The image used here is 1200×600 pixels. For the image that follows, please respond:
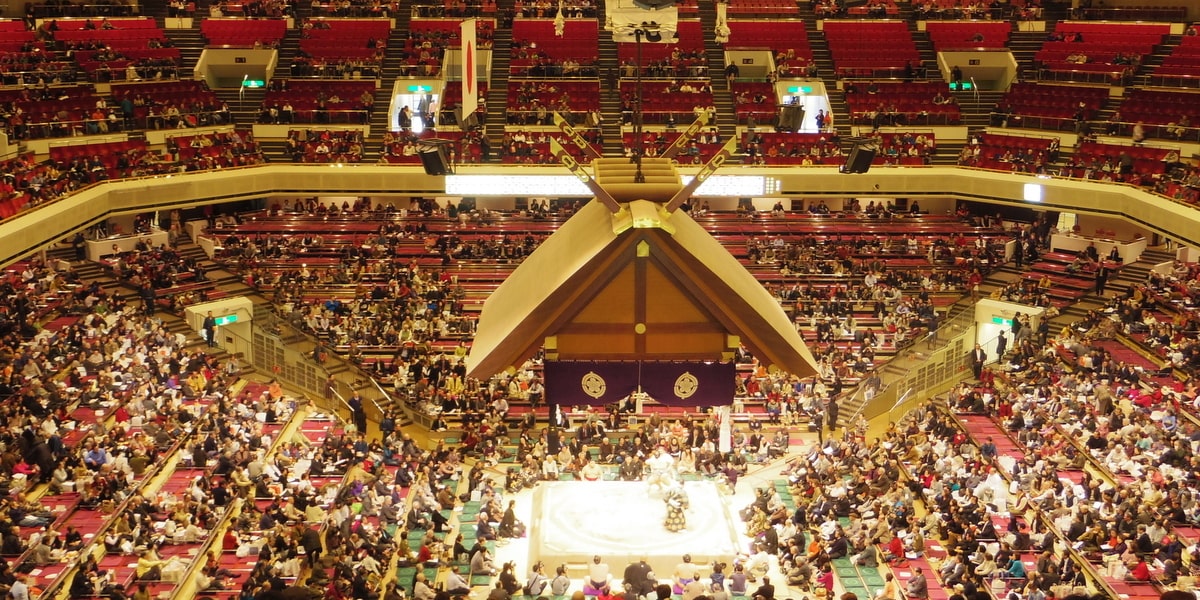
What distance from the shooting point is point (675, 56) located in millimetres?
32531

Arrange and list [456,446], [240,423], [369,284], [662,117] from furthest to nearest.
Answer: [662,117] < [369,284] < [456,446] < [240,423]

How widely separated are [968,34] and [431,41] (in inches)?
600

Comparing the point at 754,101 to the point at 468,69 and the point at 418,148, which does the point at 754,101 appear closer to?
the point at 418,148

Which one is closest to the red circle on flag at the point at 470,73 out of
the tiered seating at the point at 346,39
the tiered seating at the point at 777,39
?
the tiered seating at the point at 346,39

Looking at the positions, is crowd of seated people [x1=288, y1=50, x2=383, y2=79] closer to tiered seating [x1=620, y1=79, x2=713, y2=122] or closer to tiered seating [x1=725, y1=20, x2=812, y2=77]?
tiered seating [x1=620, y1=79, x2=713, y2=122]

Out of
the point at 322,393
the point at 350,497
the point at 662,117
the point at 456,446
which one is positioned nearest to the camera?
the point at 350,497

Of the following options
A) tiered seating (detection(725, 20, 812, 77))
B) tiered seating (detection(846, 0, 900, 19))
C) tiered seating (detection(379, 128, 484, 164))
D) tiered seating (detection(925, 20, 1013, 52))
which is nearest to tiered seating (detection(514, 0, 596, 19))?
tiered seating (detection(725, 20, 812, 77))

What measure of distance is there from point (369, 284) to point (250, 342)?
352 centimetres

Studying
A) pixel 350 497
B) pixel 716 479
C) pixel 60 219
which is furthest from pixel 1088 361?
pixel 60 219

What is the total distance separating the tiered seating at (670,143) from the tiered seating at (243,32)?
11.1 m

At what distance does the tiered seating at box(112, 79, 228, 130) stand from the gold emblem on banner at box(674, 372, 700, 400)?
2284cm

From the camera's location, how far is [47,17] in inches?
1275

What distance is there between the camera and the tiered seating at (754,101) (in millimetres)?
30678

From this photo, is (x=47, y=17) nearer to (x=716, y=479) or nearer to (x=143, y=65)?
(x=143, y=65)
